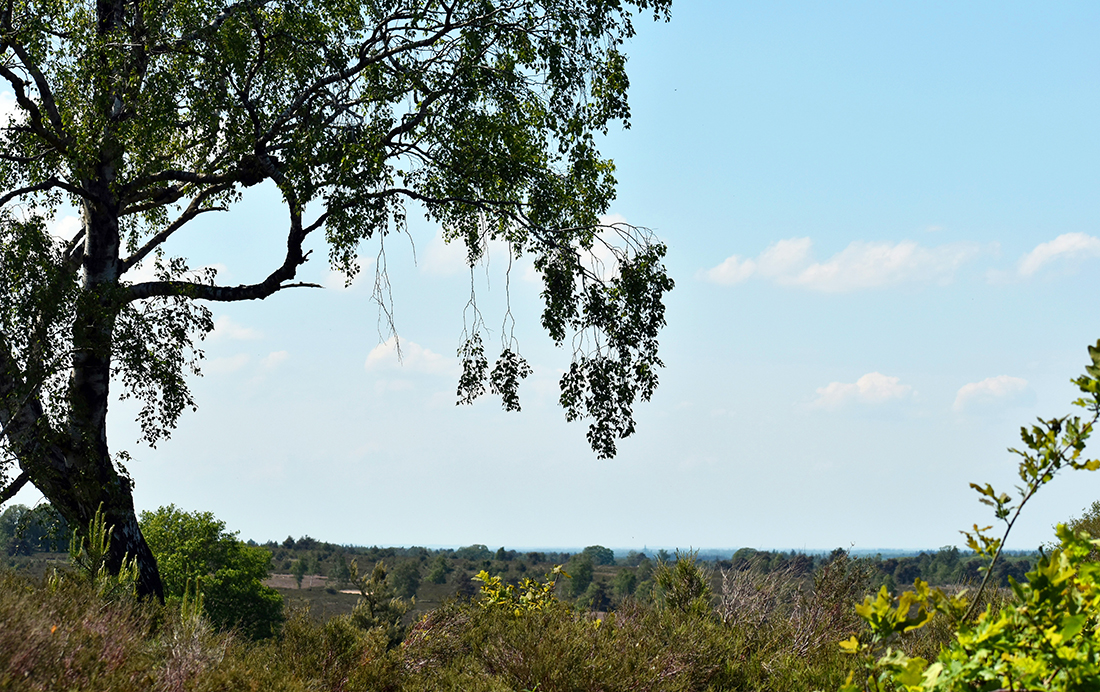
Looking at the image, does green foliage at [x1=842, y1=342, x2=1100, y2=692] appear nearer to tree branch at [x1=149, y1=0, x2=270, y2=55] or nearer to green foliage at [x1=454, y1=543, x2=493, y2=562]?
A: tree branch at [x1=149, y1=0, x2=270, y2=55]

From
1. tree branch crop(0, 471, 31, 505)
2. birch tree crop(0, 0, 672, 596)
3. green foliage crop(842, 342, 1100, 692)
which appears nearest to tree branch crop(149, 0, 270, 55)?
birch tree crop(0, 0, 672, 596)

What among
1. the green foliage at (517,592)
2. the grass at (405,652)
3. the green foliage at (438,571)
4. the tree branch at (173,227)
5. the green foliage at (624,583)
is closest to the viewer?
the grass at (405,652)

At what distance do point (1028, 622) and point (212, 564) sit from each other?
155ft

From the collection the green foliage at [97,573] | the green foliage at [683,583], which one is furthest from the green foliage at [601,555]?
the green foliage at [97,573]

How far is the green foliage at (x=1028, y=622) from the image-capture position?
9.24 feet

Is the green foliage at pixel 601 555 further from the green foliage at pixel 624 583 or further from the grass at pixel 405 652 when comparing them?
the grass at pixel 405 652

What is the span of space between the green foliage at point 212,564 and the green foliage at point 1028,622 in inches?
1700

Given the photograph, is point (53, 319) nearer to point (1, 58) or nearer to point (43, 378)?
point (43, 378)

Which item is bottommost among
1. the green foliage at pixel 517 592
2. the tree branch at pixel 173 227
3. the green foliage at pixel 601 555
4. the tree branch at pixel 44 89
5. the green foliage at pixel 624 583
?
the green foliage at pixel 624 583

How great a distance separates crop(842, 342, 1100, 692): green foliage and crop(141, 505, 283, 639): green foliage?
43.2 m

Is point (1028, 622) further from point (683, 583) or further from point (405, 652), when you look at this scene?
point (683, 583)

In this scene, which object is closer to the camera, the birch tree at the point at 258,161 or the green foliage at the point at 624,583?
the birch tree at the point at 258,161

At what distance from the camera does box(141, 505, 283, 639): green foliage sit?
140 ft

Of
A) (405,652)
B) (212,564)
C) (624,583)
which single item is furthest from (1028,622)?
(624,583)
